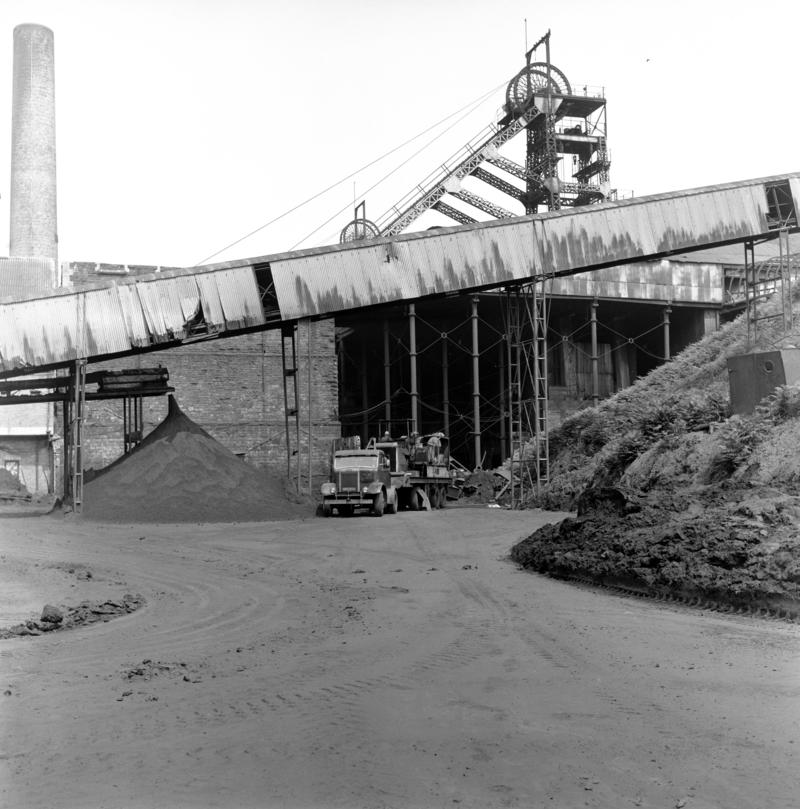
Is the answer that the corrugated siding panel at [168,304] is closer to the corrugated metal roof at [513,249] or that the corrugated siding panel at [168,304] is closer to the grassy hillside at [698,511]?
the corrugated metal roof at [513,249]

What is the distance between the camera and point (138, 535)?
23297mm

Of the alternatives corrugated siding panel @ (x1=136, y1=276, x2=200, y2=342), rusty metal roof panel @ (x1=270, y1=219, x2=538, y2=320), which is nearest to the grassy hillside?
rusty metal roof panel @ (x1=270, y1=219, x2=538, y2=320)

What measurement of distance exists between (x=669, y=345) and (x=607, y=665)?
4059cm

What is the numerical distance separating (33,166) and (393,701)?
142 feet

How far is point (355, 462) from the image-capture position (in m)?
31.0

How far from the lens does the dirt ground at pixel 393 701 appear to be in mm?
5430

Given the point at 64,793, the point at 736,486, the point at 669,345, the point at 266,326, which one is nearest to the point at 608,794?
the point at 64,793

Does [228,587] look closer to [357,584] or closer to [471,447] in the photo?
[357,584]

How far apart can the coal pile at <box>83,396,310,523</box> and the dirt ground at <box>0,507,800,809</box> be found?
583 inches

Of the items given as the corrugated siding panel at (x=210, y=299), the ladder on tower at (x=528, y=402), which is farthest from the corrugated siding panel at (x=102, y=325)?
the ladder on tower at (x=528, y=402)

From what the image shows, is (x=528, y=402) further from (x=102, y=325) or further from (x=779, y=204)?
(x=102, y=325)

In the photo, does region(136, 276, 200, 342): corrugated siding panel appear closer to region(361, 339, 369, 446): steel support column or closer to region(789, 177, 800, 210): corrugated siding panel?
region(361, 339, 369, 446): steel support column

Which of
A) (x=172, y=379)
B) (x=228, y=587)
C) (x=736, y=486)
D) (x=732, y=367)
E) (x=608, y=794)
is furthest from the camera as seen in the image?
(x=172, y=379)

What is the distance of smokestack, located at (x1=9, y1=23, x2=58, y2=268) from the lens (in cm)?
4109
